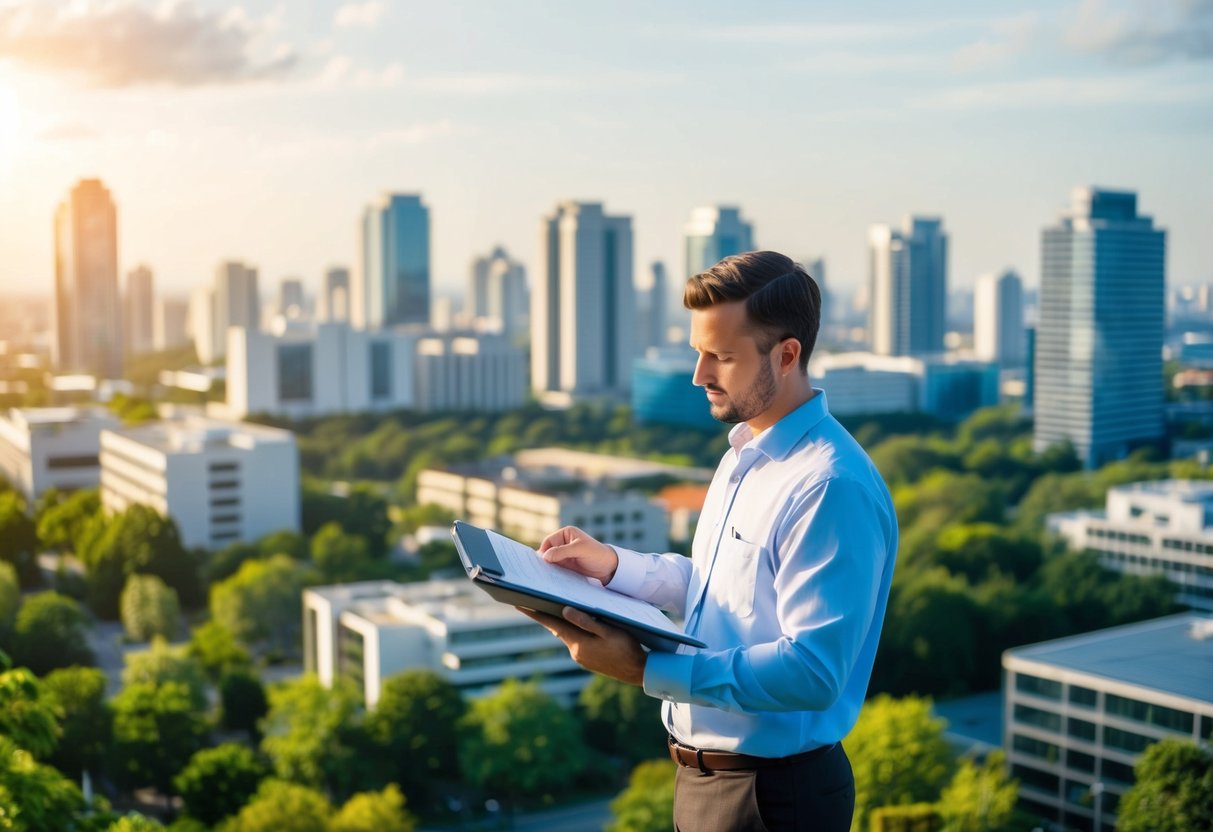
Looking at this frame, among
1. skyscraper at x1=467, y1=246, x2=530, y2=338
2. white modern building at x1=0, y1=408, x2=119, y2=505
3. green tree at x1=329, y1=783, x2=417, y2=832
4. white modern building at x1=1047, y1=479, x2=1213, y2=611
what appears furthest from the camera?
skyscraper at x1=467, y1=246, x2=530, y2=338

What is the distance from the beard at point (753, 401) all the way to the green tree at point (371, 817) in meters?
3.61

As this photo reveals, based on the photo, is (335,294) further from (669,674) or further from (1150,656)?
(669,674)

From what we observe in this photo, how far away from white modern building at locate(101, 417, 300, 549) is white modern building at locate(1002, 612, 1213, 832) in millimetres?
5426

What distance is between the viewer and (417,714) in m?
4.93

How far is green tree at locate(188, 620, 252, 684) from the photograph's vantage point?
575cm

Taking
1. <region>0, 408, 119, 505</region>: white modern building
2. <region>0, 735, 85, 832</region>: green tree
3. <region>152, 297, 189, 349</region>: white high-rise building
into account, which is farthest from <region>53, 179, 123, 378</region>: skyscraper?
<region>0, 735, 85, 832</region>: green tree

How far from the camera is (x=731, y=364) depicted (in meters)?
0.65

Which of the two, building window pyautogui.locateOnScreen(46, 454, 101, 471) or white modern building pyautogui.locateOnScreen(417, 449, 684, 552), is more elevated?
building window pyautogui.locateOnScreen(46, 454, 101, 471)

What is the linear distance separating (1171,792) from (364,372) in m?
13.5

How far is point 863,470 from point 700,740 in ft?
0.53

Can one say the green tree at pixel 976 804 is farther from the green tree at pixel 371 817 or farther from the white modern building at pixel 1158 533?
the white modern building at pixel 1158 533

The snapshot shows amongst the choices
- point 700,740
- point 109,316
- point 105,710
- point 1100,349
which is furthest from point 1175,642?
point 109,316

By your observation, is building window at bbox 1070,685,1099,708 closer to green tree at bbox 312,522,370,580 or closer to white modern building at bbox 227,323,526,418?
green tree at bbox 312,522,370,580

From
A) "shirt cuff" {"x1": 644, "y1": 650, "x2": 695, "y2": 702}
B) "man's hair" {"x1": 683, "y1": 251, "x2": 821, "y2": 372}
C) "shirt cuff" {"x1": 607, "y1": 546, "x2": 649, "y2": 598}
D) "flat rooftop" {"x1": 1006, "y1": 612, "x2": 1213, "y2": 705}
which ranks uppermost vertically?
"man's hair" {"x1": 683, "y1": 251, "x2": 821, "y2": 372}
